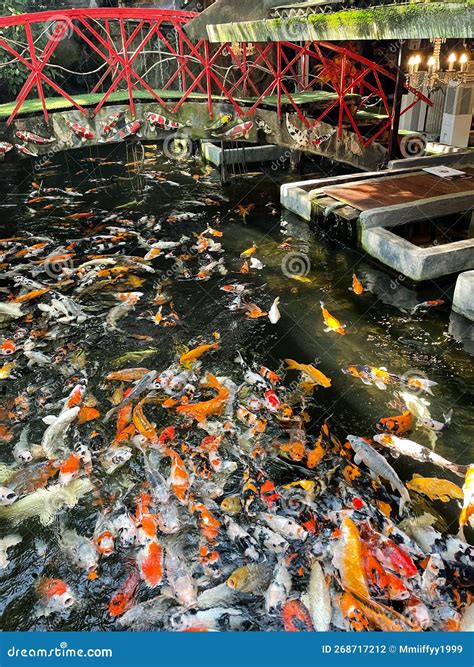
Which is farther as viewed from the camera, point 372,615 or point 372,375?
point 372,375

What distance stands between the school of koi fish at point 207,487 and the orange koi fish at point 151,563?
0.01m

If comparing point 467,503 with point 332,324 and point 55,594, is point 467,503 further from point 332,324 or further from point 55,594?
point 55,594

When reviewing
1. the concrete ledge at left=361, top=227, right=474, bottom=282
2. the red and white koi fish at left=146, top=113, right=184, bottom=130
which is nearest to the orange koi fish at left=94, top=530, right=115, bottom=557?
the concrete ledge at left=361, top=227, right=474, bottom=282

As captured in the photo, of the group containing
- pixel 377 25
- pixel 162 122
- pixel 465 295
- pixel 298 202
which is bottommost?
pixel 465 295

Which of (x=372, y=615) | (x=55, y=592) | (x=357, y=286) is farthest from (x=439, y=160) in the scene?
(x=55, y=592)

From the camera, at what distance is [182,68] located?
15086mm

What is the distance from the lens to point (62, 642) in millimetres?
3375

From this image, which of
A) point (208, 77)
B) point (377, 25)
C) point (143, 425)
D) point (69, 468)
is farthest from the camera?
point (208, 77)

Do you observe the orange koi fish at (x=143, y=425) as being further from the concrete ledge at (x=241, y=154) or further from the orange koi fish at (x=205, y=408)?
the concrete ledge at (x=241, y=154)

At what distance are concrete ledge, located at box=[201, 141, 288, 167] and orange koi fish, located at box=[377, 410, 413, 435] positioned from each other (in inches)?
458

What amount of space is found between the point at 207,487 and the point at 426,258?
5776 mm

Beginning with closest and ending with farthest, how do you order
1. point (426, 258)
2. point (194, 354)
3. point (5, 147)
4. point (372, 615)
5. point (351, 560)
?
1. point (372, 615)
2. point (351, 560)
3. point (194, 354)
4. point (426, 258)
5. point (5, 147)

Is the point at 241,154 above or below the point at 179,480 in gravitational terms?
above

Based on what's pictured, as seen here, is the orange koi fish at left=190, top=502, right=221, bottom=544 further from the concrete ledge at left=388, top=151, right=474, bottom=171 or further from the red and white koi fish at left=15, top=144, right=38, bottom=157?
the red and white koi fish at left=15, top=144, right=38, bottom=157
